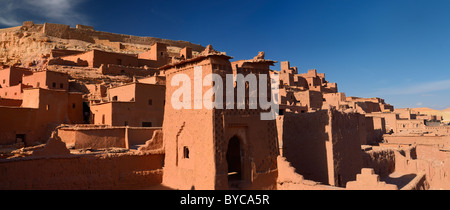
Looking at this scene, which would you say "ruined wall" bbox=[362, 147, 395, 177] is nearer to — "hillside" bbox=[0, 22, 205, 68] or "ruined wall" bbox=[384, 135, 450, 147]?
"ruined wall" bbox=[384, 135, 450, 147]

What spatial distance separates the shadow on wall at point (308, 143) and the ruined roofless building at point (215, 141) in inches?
79.7

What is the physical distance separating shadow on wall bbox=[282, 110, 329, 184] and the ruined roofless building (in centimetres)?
202

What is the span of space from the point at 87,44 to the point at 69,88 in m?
25.6

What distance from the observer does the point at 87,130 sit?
1489cm

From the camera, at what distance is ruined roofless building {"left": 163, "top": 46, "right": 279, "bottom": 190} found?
394 inches

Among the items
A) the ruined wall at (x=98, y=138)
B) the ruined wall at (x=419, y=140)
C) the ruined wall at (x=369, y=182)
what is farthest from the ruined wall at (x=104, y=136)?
the ruined wall at (x=419, y=140)

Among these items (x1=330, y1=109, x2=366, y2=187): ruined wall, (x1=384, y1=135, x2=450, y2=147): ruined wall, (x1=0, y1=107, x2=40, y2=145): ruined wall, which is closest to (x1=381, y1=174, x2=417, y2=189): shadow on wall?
(x1=330, y1=109, x2=366, y2=187): ruined wall

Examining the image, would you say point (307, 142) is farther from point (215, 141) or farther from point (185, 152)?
point (185, 152)

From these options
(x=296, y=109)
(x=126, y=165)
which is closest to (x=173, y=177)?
(x=126, y=165)

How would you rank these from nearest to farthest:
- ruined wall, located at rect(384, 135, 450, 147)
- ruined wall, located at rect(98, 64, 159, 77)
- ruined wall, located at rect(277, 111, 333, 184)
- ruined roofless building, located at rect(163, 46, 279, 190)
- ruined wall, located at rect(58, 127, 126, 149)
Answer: ruined roofless building, located at rect(163, 46, 279, 190) → ruined wall, located at rect(277, 111, 333, 184) → ruined wall, located at rect(58, 127, 126, 149) → ruined wall, located at rect(384, 135, 450, 147) → ruined wall, located at rect(98, 64, 159, 77)

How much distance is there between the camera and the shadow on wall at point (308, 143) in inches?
509

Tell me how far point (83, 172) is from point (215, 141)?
4.79 meters

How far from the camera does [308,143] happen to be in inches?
529
